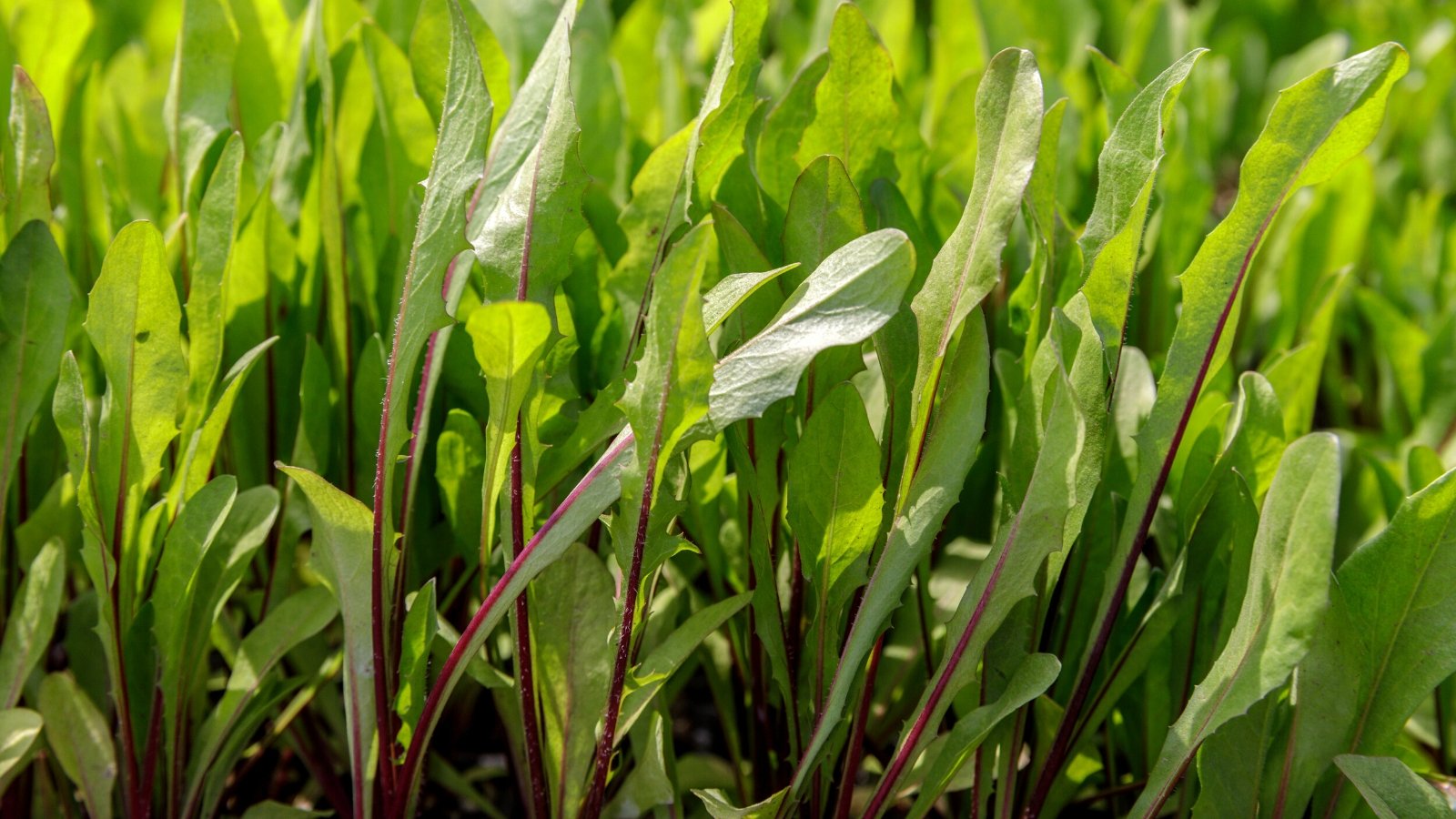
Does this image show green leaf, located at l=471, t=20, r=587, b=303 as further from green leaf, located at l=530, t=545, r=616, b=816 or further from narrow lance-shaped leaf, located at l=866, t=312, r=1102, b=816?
narrow lance-shaped leaf, located at l=866, t=312, r=1102, b=816

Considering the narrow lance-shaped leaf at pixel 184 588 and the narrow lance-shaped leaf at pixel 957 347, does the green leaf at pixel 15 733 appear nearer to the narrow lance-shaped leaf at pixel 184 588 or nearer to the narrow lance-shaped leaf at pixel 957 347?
the narrow lance-shaped leaf at pixel 184 588

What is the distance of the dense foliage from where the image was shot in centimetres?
77

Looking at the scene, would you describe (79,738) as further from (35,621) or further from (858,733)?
(858,733)

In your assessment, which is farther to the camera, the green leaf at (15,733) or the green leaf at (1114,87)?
the green leaf at (1114,87)

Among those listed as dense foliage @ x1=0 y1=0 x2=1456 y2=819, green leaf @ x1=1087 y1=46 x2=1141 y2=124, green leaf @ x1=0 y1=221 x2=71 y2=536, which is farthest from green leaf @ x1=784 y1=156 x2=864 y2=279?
green leaf @ x1=0 y1=221 x2=71 y2=536

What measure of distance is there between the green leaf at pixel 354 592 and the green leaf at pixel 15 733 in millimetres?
234

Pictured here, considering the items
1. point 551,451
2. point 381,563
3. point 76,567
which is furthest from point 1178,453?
point 76,567

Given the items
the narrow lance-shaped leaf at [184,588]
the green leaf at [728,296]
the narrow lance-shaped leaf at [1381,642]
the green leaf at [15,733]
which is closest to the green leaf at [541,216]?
the green leaf at [728,296]

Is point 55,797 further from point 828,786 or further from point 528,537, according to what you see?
point 828,786

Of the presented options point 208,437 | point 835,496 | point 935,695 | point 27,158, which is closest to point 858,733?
point 935,695

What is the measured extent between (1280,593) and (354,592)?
592 millimetres

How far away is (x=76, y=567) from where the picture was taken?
115 cm

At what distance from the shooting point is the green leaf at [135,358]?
0.83 m

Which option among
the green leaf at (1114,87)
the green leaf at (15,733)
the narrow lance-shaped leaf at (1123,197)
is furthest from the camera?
the green leaf at (1114,87)
